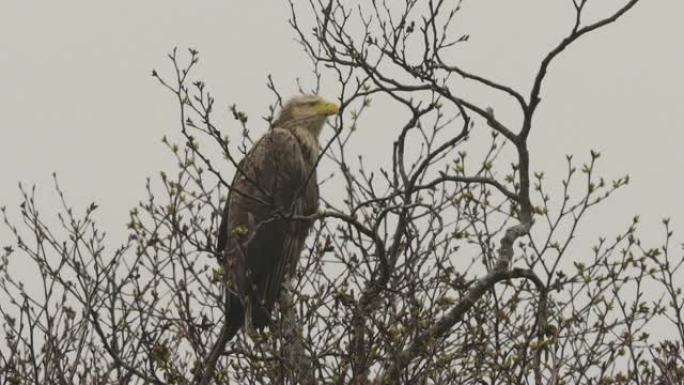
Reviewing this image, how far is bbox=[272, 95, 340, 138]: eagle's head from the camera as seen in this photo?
9742mm

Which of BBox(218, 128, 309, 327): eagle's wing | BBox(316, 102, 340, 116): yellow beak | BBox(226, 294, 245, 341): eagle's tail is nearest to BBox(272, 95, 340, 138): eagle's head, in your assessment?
BBox(316, 102, 340, 116): yellow beak

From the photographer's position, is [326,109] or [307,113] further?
[307,113]

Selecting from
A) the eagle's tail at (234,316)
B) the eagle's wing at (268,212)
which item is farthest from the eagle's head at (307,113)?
the eagle's tail at (234,316)

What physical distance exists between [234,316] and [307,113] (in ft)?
8.11

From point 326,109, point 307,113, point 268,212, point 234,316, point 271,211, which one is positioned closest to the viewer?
point 234,316

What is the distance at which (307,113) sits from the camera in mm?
9875

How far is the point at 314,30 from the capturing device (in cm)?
748

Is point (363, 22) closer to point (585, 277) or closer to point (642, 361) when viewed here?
point (585, 277)

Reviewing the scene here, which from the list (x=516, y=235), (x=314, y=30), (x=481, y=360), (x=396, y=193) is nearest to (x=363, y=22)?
(x=314, y=30)

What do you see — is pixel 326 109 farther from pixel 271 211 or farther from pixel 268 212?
pixel 271 211

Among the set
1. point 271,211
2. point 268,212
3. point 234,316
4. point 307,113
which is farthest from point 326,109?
point 234,316

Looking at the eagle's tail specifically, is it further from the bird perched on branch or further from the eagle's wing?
the eagle's wing

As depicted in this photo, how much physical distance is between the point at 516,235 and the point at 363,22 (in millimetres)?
1764

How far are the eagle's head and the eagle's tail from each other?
84.1 inches
